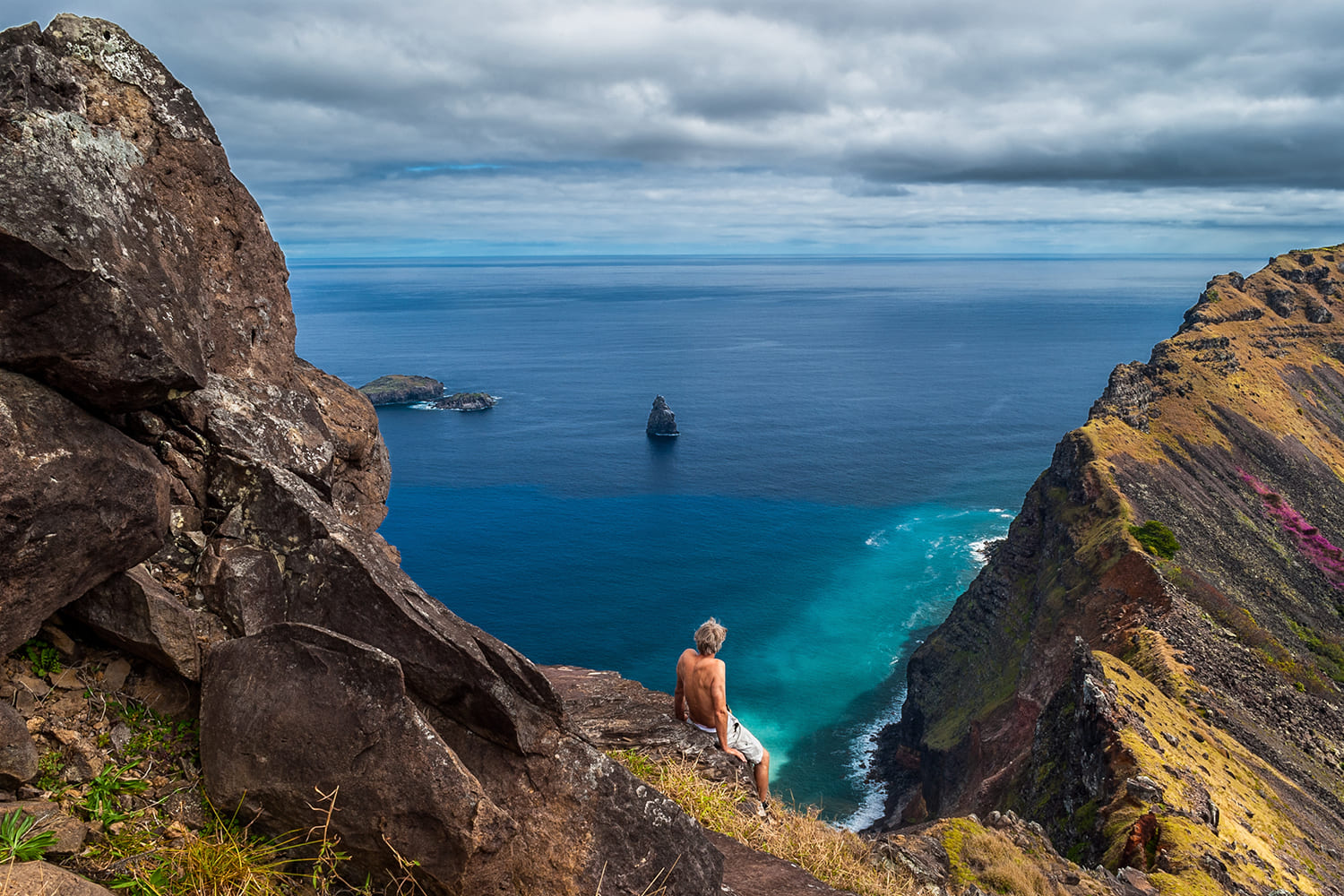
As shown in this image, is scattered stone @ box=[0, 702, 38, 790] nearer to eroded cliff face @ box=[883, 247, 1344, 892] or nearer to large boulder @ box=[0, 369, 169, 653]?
large boulder @ box=[0, 369, 169, 653]

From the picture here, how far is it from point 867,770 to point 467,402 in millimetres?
137781

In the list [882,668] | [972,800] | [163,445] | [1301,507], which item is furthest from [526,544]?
[163,445]

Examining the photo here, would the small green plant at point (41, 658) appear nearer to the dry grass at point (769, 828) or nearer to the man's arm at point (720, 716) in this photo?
the dry grass at point (769, 828)

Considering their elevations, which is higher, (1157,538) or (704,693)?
(704,693)

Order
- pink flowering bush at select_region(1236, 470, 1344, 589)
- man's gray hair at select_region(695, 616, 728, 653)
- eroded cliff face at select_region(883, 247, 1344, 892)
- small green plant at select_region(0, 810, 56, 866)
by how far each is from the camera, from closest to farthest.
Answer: small green plant at select_region(0, 810, 56, 866) → man's gray hair at select_region(695, 616, 728, 653) → eroded cliff face at select_region(883, 247, 1344, 892) → pink flowering bush at select_region(1236, 470, 1344, 589)

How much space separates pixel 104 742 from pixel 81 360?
4.40 metres

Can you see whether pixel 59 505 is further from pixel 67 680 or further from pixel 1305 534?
pixel 1305 534

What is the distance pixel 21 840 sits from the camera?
317 inches

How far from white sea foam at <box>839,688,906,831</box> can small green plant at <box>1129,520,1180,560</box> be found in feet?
100

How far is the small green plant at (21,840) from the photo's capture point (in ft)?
26.0

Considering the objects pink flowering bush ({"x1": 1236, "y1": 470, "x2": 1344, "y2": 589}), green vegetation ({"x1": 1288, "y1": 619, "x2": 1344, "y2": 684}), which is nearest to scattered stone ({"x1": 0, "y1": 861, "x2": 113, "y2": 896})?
green vegetation ({"x1": 1288, "y1": 619, "x2": 1344, "y2": 684})

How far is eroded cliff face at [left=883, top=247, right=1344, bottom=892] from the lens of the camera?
39.4 meters

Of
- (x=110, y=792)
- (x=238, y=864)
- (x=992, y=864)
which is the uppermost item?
(x=110, y=792)

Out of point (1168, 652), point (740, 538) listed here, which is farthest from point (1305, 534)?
point (740, 538)
